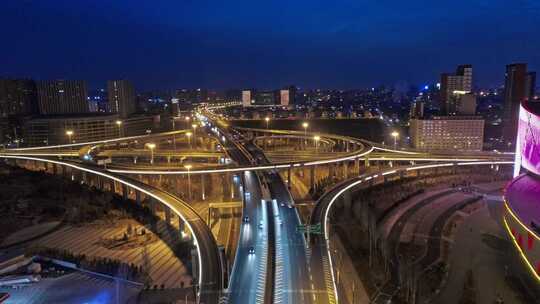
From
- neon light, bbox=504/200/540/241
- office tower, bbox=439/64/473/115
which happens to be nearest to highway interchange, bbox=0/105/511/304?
neon light, bbox=504/200/540/241

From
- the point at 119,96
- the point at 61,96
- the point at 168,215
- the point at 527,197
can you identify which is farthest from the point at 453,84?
the point at 61,96

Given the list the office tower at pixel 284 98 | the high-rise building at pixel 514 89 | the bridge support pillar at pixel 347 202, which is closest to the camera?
the bridge support pillar at pixel 347 202

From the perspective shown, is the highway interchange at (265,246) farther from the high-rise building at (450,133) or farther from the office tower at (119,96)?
the office tower at (119,96)

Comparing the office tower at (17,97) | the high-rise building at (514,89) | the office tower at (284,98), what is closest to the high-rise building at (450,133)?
the high-rise building at (514,89)

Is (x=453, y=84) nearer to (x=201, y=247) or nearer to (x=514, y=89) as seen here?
(x=514, y=89)

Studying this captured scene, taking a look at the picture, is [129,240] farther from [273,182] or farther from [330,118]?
[330,118]
